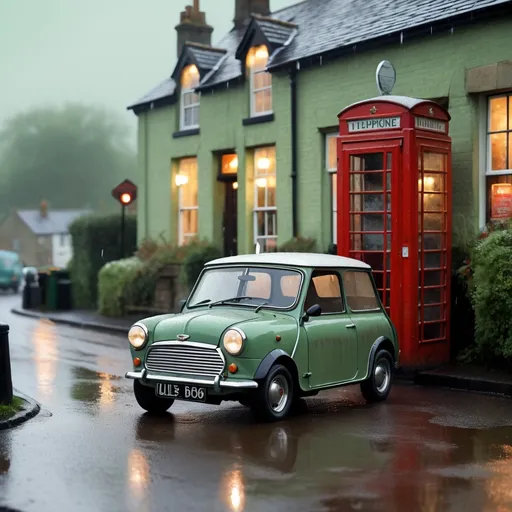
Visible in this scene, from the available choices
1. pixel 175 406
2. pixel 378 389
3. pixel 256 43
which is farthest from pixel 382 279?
pixel 256 43

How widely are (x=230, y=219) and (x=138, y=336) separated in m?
12.5

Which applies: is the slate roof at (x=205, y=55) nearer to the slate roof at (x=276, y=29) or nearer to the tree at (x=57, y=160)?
the slate roof at (x=276, y=29)

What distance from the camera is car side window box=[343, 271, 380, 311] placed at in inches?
433

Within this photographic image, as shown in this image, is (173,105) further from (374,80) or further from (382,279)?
(382,279)

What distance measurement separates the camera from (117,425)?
941 cm

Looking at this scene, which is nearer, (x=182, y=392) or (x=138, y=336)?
(x=182, y=392)

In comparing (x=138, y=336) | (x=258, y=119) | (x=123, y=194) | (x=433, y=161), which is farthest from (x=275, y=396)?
(x=123, y=194)

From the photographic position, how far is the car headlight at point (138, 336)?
981 centimetres

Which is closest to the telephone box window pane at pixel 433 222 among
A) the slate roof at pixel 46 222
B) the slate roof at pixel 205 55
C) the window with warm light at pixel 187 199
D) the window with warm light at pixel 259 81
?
the window with warm light at pixel 259 81

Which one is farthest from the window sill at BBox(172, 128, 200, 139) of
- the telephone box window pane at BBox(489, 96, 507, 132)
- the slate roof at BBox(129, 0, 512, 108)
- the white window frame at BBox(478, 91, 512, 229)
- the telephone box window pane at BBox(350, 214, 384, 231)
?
the telephone box window pane at BBox(350, 214, 384, 231)

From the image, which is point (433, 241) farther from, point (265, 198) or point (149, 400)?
point (265, 198)

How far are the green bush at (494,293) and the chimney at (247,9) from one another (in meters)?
13.6

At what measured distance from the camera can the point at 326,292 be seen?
10.6m

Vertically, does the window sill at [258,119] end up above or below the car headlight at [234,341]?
above
